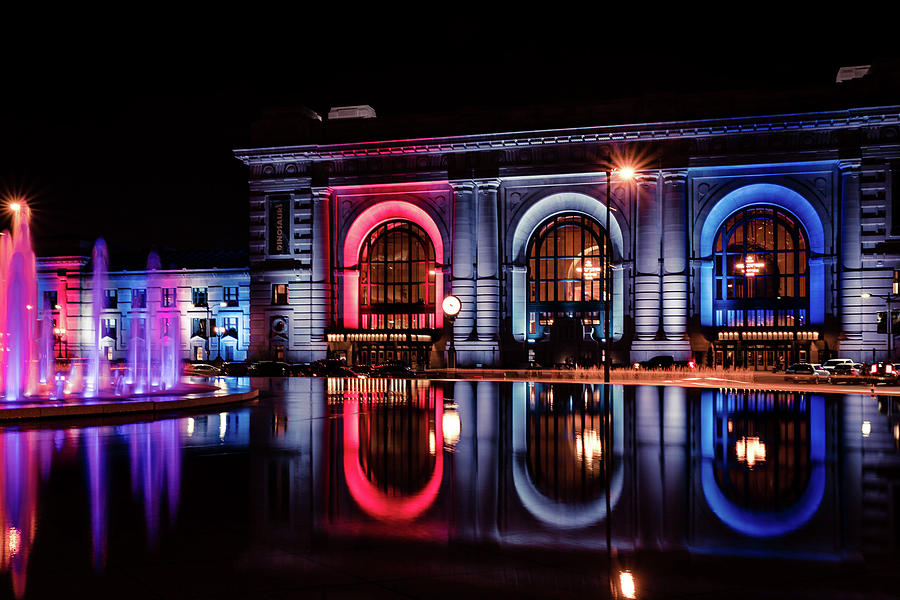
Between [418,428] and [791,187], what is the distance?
53.4 metres

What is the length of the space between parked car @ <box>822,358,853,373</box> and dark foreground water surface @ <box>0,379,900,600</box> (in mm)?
38775

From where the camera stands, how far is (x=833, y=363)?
204 ft

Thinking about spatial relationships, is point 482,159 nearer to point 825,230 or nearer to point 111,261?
point 825,230

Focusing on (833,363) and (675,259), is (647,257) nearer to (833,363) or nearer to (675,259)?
(675,259)

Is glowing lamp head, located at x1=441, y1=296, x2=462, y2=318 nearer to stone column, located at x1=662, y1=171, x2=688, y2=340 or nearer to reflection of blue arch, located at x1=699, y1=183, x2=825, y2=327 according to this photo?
stone column, located at x1=662, y1=171, x2=688, y2=340

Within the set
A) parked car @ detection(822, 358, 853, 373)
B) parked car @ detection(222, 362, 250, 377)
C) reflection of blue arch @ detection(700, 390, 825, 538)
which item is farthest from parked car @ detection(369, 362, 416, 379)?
reflection of blue arch @ detection(700, 390, 825, 538)

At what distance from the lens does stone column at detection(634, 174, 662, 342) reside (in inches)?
2729

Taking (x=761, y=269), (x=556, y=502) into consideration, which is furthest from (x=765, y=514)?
(x=761, y=269)

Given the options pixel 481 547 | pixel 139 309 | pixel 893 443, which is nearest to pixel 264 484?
pixel 481 547

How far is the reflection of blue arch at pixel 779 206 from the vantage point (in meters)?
67.9

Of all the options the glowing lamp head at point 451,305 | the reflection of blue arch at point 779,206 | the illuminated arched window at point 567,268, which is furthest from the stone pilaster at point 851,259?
the glowing lamp head at point 451,305

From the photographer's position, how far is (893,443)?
2011 centimetres

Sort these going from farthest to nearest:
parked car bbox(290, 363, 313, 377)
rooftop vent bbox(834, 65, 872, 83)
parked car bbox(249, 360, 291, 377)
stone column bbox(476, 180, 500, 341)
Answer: stone column bbox(476, 180, 500, 341), rooftop vent bbox(834, 65, 872, 83), parked car bbox(249, 360, 291, 377), parked car bbox(290, 363, 313, 377)

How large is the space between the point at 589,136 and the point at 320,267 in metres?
26.4
